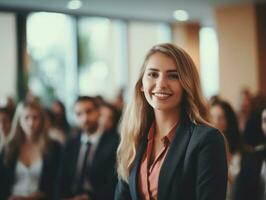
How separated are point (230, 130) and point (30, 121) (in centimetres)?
149

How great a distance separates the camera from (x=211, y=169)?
1603mm

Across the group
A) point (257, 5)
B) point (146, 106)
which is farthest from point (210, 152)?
point (257, 5)

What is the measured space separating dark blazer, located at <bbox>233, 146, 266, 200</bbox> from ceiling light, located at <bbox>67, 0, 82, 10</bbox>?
20.1 feet

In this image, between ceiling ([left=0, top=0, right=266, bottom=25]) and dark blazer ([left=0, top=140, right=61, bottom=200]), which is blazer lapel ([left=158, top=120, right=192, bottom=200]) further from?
ceiling ([left=0, top=0, right=266, bottom=25])

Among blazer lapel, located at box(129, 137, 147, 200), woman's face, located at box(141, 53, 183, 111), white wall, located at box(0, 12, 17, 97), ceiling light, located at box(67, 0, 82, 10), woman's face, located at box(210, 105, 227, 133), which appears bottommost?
blazer lapel, located at box(129, 137, 147, 200)

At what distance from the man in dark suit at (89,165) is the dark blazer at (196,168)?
6.83 ft

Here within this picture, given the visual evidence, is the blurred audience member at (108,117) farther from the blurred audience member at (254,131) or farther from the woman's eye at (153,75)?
the woman's eye at (153,75)

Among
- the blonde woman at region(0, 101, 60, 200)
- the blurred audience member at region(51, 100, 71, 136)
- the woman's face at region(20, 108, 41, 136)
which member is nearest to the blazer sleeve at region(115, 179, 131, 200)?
the blonde woman at region(0, 101, 60, 200)

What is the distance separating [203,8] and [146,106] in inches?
312

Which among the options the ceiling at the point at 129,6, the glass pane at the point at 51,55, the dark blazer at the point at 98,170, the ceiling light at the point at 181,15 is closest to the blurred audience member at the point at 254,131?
the dark blazer at the point at 98,170

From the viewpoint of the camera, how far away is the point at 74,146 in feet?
13.0

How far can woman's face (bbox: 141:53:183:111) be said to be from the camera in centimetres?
174

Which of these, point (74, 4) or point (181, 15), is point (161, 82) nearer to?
point (74, 4)

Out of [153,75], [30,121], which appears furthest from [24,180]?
[153,75]
